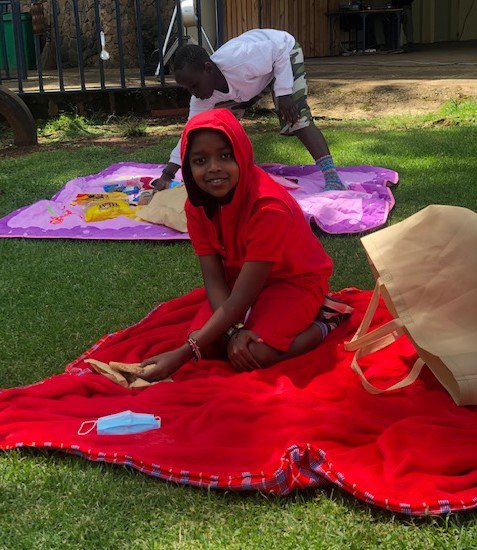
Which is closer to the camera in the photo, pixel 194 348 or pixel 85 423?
pixel 85 423

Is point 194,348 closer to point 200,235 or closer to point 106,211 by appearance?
point 200,235

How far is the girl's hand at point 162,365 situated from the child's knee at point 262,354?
0.86 feet

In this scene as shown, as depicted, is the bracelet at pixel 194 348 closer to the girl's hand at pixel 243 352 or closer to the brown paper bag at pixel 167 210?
the girl's hand at pixel 243 352

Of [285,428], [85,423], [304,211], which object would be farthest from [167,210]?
[285,428]

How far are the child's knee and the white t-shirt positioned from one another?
293 centimetres

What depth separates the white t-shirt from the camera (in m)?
5.77

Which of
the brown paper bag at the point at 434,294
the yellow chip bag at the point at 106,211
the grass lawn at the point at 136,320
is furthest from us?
the yellow chip bag at the point at 106,211

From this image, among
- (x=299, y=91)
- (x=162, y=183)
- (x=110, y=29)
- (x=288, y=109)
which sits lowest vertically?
(x=162, y=183)

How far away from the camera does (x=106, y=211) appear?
5.49 metres

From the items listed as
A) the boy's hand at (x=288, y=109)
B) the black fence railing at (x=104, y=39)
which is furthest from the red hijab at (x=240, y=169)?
the black fence railing at (x=104, y=39)

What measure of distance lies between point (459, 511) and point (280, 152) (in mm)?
5185

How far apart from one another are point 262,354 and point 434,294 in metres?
0.69

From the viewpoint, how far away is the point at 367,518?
2227mm

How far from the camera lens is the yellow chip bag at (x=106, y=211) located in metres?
5.41
